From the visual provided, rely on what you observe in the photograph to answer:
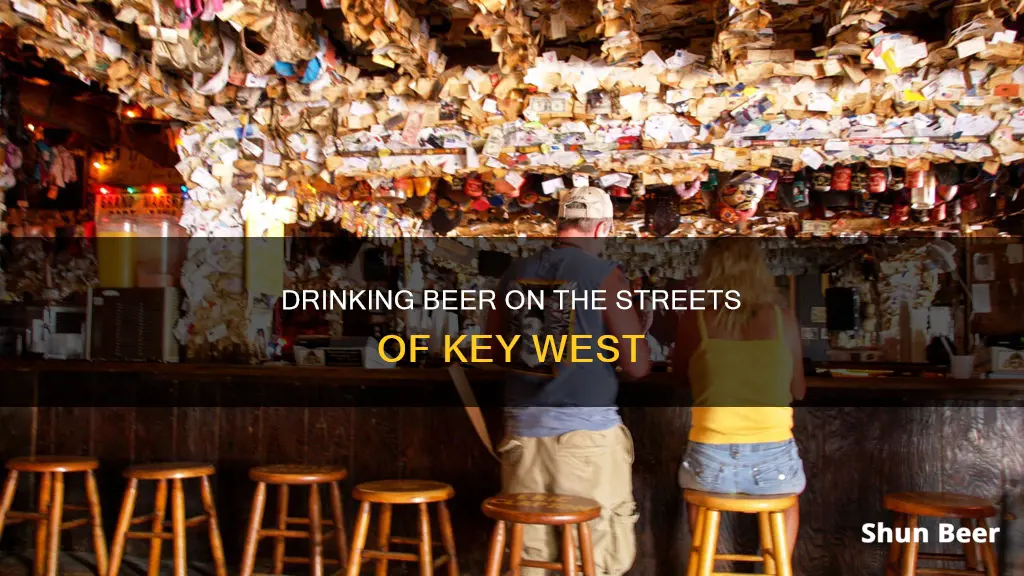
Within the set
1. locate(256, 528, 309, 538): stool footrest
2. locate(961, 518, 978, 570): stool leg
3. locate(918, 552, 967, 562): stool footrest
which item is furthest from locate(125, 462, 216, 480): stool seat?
locate(961, 518, 978, 570): stool leg

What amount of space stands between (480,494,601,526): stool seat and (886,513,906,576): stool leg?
1176 mm

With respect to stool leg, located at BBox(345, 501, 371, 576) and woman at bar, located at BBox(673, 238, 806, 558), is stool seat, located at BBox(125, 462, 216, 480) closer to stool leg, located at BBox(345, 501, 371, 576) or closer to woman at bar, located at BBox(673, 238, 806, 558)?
stool leg, located at BBox(345, 501, 371, 576)

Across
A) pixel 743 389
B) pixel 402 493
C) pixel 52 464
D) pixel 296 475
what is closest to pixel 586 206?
pixel 743 389

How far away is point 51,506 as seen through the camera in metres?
3.26

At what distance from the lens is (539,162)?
13.7 feet

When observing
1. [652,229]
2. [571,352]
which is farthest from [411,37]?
[652,229]

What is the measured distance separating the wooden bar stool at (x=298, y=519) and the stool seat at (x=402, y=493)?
12.8 inches

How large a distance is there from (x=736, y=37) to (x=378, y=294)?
5575 mm

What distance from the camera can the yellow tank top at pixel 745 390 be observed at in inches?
95.7

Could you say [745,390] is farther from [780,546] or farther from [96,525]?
[96,525]

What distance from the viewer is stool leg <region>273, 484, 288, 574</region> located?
10.8 ft

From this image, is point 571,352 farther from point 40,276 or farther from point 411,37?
point 40,276

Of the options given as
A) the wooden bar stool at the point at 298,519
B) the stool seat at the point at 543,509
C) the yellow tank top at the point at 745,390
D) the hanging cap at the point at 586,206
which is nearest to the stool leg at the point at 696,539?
the yellow tank top at the point at 745,390

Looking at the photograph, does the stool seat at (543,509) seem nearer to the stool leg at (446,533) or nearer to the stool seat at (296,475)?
the stool leg at (446,533)
